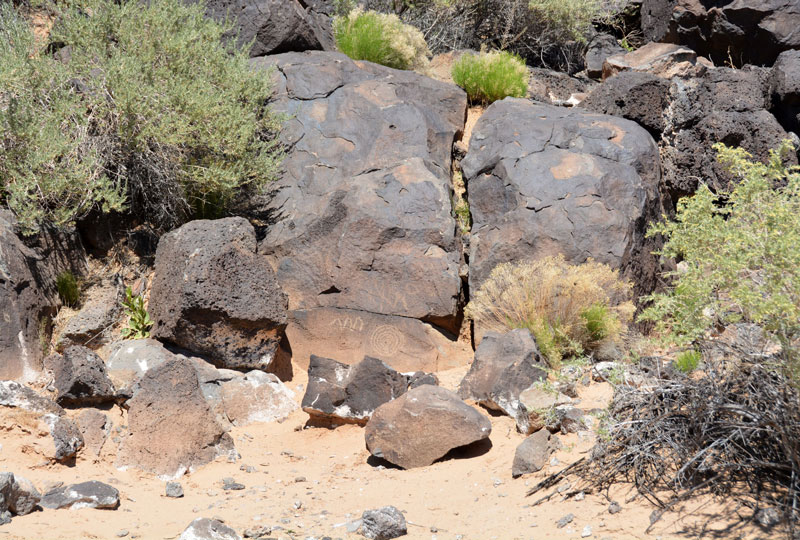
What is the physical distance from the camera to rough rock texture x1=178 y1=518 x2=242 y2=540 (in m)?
3.76

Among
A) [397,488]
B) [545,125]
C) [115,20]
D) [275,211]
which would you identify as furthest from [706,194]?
[115,20]

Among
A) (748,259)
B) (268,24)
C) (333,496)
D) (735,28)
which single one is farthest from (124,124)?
(735,28)

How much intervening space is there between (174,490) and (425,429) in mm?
1609

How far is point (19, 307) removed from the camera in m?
5.97

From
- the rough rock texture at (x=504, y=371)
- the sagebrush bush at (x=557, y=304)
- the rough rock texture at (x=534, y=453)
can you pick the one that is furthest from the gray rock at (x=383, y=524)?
the sagebrush bush at (x=557, y=304)

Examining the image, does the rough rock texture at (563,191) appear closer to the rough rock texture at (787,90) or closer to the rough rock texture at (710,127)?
the rough rock texture at (710,127)

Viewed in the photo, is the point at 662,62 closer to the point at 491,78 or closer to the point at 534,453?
the point at 491,78

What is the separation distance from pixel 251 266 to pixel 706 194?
3699 millimetres

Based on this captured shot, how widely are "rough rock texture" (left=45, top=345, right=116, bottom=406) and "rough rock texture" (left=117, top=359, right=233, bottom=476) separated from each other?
1.47ft

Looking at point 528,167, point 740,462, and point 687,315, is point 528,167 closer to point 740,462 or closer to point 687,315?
point 687,315

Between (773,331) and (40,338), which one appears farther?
(40,338)

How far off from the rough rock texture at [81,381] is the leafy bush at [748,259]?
384cm

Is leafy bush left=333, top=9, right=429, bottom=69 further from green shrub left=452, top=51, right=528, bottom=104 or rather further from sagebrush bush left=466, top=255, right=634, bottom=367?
sagebrush bush left=466, top=255, right=634, bottom=367

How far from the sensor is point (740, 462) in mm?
3768
